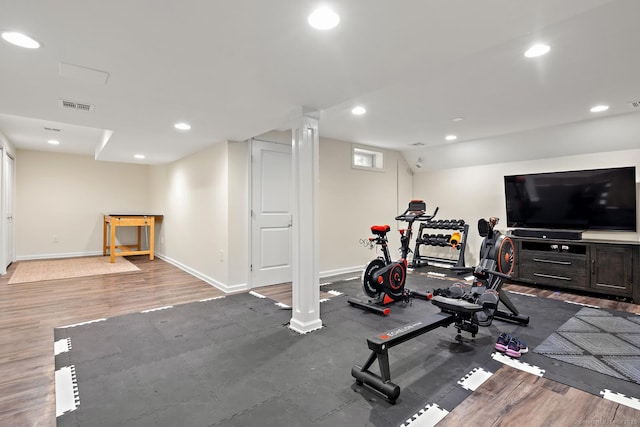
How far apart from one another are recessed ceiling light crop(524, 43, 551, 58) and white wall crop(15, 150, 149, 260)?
8.68m

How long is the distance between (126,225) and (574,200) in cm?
838

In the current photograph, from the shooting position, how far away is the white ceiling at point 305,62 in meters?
1.60

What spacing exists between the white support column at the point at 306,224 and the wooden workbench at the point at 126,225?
17.2ft

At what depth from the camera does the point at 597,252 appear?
13.7ft

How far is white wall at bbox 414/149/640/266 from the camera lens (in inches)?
179

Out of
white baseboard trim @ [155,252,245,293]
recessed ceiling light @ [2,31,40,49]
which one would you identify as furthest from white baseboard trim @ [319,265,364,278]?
recessed ceiling light @ [2,31,40,49]

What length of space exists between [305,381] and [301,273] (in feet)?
3.59

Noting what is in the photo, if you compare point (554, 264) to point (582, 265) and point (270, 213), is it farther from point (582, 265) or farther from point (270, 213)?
point (270, 213)

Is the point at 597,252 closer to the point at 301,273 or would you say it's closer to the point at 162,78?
the point at 301,273

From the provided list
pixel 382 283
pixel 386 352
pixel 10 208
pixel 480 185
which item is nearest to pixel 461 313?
pixel 386 352

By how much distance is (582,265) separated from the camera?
4.29 meters

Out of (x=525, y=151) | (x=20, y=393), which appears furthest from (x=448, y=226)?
(x=20, y=393)

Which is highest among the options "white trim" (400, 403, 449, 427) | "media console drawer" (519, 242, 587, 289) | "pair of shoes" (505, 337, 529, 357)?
"media console drawer" (519, 242, 587, 289)

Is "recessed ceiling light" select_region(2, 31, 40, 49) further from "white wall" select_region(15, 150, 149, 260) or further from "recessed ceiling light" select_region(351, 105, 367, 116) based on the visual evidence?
"white wall" select_region(15, 150, 149, 260)
